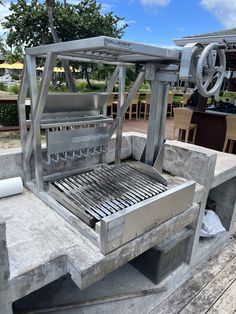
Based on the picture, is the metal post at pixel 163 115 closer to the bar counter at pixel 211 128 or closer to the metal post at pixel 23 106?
the metal post at pixel 23 106

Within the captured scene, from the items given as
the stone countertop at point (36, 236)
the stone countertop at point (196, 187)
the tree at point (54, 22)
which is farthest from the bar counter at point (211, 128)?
the tree at point (54, 22)

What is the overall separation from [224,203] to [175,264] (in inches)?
43.2

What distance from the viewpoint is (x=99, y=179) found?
2322 mm

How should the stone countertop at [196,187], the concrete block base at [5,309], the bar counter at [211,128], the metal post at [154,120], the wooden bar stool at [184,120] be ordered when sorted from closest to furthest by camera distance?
the concrete block base at [5,309] < the metal post at [154,120] < the stone countertop at [196,187] < the bar counter at [211,128] < the wooden bar stool at [184,120]

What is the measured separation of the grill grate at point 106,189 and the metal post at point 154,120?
0.21 meters

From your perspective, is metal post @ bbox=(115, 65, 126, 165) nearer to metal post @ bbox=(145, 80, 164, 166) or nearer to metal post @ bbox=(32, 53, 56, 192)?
metal post @ bbox=(145, 80, 164, 166)

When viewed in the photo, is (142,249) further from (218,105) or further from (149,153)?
(218,105)

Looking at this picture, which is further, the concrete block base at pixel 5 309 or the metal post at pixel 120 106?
the metal post at pixel 120 106

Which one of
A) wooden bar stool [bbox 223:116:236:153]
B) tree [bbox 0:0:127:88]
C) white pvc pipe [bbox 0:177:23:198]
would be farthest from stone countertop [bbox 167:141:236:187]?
tree [bbox 0:0:127:88]

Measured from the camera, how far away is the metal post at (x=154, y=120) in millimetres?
2191

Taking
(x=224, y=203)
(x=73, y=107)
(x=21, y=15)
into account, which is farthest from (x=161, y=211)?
(x=21, y=15)

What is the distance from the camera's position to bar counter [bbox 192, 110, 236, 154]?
18.5ft

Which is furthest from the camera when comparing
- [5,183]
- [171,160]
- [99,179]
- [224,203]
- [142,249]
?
[224,203]

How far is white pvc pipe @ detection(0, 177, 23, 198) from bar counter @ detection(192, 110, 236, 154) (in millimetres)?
4665
